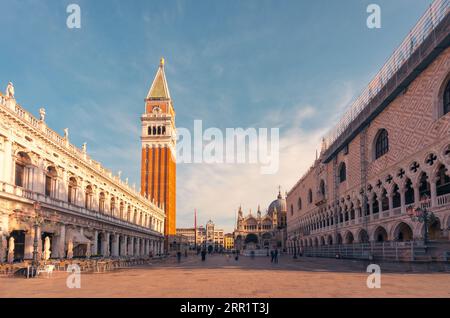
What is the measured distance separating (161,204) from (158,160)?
10954 mm

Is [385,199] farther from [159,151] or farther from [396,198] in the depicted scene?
[159,151]

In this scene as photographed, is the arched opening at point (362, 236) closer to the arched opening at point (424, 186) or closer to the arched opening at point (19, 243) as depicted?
the arched opening at point (424, 186)

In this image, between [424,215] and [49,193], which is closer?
[424,215]

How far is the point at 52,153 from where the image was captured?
111ft

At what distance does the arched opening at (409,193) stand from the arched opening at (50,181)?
32020 millimetres

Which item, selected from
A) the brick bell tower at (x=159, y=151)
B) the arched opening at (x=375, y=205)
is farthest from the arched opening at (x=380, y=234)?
the brick bell tower at (x=159, y=151)

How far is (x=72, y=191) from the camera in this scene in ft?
129

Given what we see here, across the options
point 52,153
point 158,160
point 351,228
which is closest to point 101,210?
point 52,153

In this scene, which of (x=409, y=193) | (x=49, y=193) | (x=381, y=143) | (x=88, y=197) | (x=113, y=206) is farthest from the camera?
(x=113, y=206)

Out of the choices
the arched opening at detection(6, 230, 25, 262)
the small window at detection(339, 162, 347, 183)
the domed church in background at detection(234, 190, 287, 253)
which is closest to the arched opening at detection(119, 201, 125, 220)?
the arched opening at detection(6, 230, 25, 262)

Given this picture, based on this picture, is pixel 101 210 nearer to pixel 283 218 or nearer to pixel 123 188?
pixel 123 188

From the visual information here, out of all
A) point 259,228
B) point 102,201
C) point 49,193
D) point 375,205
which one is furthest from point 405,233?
point 259,228

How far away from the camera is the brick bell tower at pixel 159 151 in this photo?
94.9m

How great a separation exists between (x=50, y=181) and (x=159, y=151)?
62.3m
